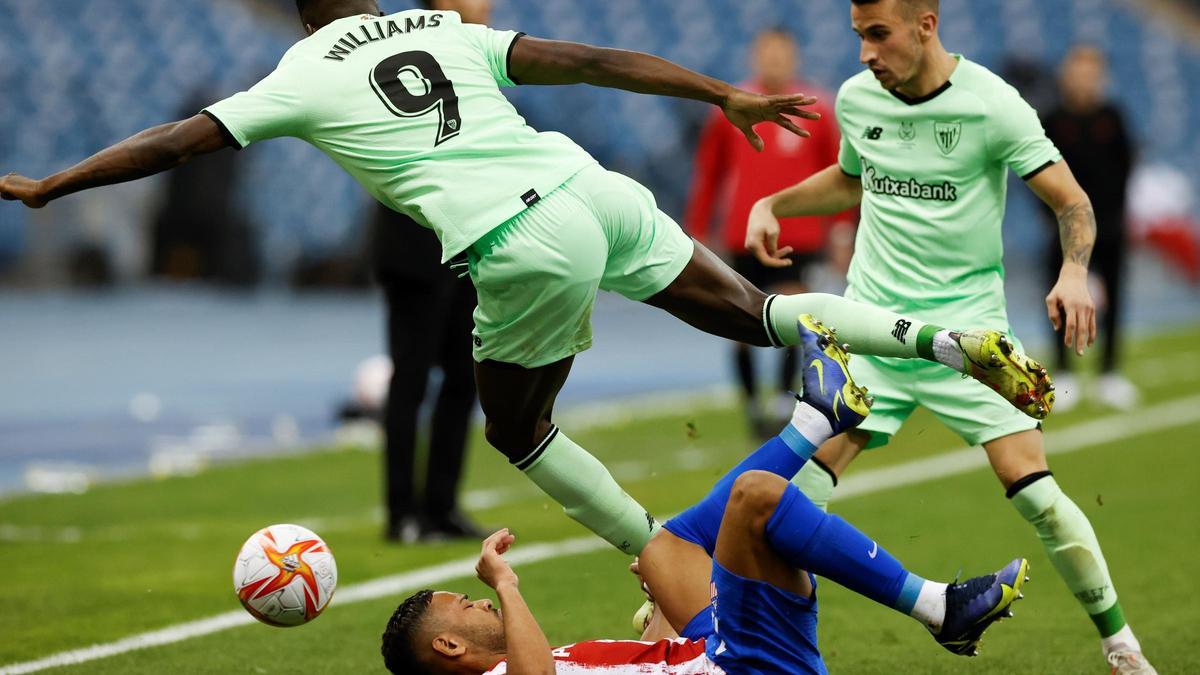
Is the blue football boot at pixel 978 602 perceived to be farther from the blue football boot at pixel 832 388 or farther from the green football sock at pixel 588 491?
the green football sock at pixel 588 491

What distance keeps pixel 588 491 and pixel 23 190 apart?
1992 mm

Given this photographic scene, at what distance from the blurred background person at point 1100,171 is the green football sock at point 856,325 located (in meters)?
9.34

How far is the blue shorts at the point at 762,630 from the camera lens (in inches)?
175

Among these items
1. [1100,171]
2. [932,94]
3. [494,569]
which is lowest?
[1100,171]

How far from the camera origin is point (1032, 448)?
5457mm

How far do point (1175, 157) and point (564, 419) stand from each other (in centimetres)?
1731

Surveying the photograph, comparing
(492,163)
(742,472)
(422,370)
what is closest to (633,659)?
(742,472)

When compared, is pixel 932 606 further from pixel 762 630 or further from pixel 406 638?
pixel 406 638

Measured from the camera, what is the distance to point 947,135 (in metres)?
5.59

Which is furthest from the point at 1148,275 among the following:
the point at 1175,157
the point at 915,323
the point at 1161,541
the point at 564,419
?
the point at 915,323

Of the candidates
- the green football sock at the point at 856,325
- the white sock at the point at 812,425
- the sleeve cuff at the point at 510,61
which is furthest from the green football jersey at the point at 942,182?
the sleeve cuff at the point at 510,61

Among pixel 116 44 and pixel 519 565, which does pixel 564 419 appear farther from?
pixel 116 44

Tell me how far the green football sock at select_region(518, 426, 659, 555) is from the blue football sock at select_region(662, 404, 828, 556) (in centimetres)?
14

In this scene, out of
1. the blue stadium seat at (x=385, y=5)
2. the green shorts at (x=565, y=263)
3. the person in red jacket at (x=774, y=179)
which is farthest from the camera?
the blue stadium seat at (x=385, y=5)
